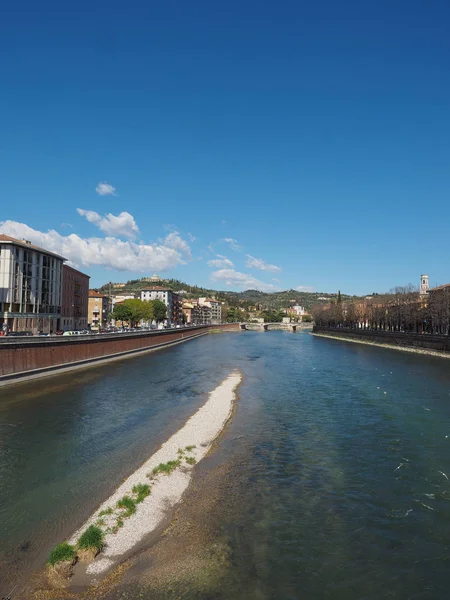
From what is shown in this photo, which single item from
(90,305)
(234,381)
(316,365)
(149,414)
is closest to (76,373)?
(234,381)

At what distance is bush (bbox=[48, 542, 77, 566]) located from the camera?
10781 mm

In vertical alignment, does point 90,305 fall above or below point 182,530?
above

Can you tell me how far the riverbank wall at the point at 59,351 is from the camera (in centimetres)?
3622

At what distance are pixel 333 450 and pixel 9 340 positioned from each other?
27.5 m

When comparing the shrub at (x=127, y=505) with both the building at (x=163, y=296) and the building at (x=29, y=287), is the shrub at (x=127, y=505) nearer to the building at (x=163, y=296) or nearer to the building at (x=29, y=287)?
the building at (x=29, y=287)

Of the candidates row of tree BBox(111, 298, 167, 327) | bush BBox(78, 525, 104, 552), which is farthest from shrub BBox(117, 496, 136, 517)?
row of tree BBox(111, 298, 167, 327)

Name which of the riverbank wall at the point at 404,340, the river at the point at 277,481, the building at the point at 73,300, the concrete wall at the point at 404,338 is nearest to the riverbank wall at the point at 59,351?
the river at the point at 277,481

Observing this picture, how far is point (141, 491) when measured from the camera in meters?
14.9

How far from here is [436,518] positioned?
1391 cm

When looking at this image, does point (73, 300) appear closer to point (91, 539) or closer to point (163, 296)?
point (91, 539)

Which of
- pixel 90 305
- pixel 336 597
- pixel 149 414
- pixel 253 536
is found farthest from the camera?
pixel 90 305

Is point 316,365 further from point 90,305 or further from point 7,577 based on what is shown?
point 90,305

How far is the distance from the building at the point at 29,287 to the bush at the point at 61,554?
50007mm

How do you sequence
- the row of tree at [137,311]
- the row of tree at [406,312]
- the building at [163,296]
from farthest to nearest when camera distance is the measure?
the building at [163,296], the row of tree at [137,311], the row of tree at [406,312]
